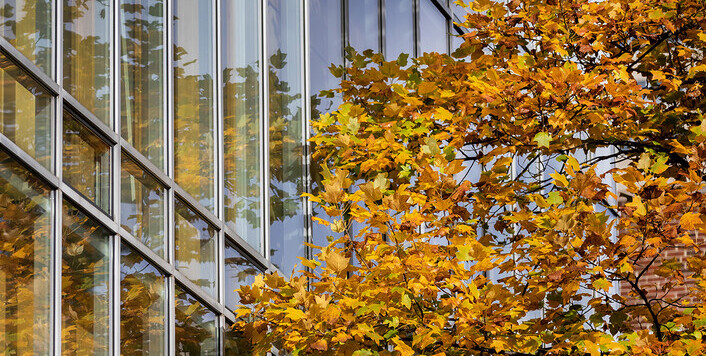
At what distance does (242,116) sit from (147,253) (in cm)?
190

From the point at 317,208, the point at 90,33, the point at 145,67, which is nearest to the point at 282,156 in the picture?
the point at 317,208

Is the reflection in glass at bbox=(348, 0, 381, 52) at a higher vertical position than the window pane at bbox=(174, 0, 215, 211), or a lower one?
higher

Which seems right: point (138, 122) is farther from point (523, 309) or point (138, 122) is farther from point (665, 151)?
point (665, 151)

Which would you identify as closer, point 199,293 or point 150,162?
point 150,162

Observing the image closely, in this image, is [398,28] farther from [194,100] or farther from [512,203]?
[512,203]

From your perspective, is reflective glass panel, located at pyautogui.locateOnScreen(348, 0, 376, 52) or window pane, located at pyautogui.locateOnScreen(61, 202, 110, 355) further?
reflective glass panel, located at pyautogui.locateOnScreen(348, 0, 376, 52)

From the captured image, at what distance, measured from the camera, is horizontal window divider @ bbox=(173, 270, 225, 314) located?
22.9ft

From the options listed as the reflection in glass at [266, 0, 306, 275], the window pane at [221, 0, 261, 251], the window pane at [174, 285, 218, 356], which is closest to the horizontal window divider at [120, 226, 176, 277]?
the window pane at [174, 285, 218, 356]

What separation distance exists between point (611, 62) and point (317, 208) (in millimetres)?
3122

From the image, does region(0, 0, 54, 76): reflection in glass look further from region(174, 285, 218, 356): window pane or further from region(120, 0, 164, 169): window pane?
region(174, 285, 218, 356): window pane

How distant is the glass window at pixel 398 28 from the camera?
1080 cm

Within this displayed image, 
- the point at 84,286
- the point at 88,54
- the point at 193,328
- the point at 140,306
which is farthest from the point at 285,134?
the point at 84,286

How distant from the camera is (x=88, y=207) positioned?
5906 millimetres

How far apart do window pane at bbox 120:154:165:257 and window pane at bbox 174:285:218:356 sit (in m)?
0.50
